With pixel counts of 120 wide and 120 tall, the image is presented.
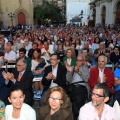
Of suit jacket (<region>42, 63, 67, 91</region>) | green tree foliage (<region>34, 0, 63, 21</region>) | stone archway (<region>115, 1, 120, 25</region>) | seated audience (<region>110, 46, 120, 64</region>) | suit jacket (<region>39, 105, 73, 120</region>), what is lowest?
suit jacket (<region>39, 105, 73, 120</region>)

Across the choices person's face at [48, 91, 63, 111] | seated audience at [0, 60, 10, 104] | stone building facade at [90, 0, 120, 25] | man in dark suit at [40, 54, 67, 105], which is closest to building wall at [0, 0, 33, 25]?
stone building facade at [90, 0, 120, 25]

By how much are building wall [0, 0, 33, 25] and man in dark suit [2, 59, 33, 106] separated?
39034 millimetres

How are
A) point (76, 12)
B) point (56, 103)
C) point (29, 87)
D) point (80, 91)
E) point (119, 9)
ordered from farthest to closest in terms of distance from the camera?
point (76, 12)
point (119, 9)
point (80, 91)
point (29, 87)
point (56, 103)

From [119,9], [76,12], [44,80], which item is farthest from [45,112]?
[76,12]

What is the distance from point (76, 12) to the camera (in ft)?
172

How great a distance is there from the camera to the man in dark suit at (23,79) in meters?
4.29

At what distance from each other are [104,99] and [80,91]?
146 cm

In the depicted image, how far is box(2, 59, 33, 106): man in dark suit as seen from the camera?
4.29 m

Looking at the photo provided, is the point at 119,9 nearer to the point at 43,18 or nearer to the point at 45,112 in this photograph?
the point at 43,18

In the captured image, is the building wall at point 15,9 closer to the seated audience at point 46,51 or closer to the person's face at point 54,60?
the seated audience at point 46,51

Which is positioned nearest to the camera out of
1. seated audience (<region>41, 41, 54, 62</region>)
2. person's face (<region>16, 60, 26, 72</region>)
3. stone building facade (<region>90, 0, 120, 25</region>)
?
person's face (<region>16, 60, 26, 72</region>)

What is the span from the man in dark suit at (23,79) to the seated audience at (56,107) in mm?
1017

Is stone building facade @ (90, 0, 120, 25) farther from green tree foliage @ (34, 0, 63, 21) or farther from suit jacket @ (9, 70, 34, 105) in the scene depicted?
suit jacket @ (9, 70, 34, 105)

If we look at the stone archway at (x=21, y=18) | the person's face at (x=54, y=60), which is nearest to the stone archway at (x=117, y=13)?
the stone archway at (x=21, y=18)
